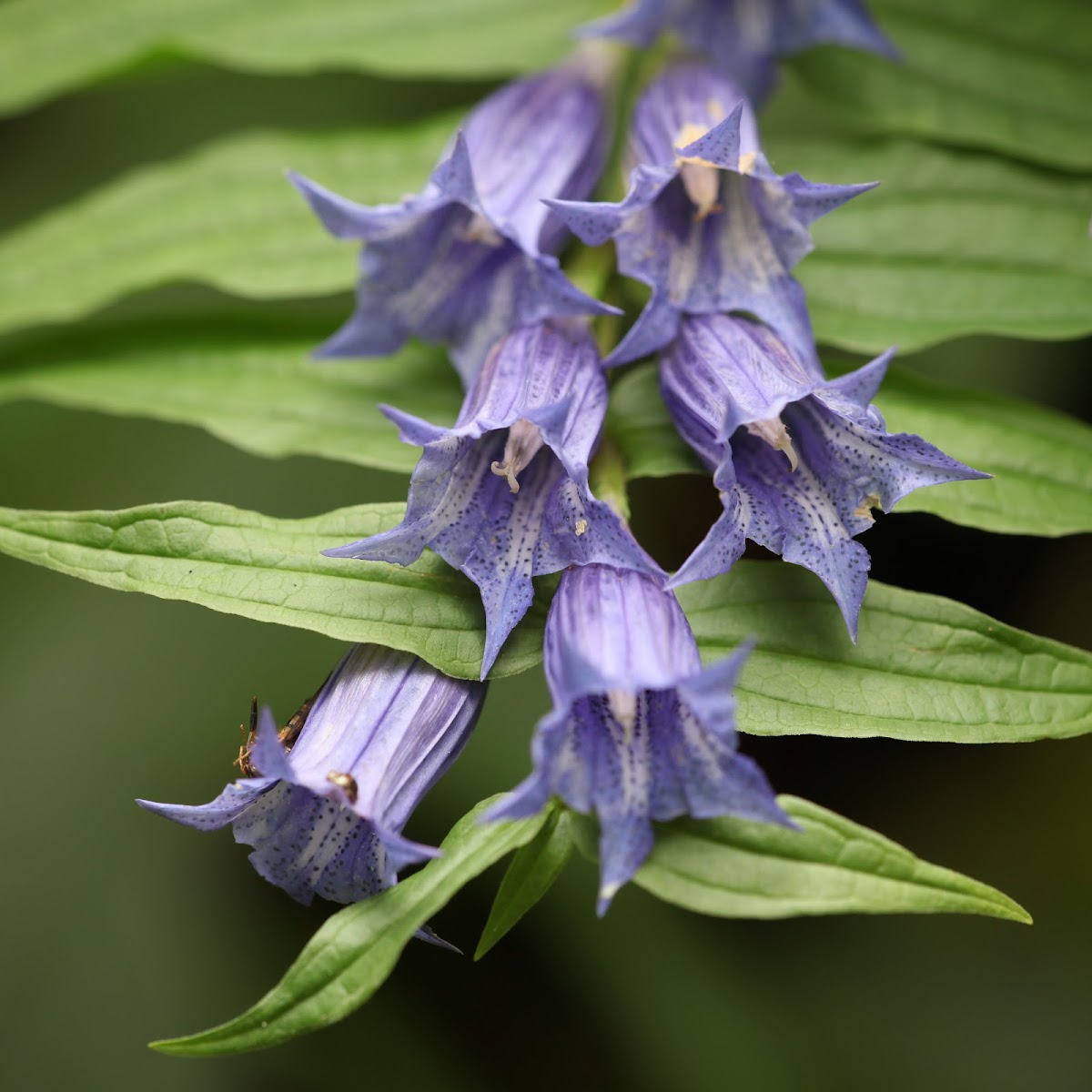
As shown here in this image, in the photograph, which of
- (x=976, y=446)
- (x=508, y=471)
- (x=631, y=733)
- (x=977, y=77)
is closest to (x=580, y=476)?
(x=508, y=471)

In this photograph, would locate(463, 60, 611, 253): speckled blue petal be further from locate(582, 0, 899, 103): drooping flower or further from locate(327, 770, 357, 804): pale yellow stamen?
locate(327, 770, 357, 804): pale yellow stamen

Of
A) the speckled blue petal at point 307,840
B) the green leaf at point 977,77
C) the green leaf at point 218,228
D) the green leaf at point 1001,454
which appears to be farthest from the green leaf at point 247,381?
the green leaf at point 977,77

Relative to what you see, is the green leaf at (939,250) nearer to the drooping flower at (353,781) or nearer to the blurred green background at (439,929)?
the blurred green background at (439,929)

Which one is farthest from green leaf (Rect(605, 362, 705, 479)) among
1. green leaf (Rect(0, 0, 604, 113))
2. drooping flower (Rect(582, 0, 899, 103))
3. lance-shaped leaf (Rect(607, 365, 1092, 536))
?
green leaf (Rect(0, 0, 604, 113))

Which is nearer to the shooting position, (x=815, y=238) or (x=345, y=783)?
(x=345, y=783)

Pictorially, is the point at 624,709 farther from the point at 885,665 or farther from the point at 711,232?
the point at 711,232
